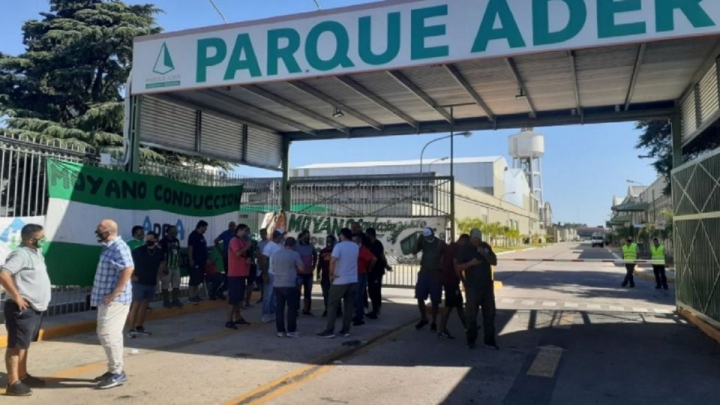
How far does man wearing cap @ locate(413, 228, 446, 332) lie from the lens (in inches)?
389

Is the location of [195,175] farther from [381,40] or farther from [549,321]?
[549,321]

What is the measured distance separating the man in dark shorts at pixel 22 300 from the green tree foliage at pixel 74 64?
64.0 ft

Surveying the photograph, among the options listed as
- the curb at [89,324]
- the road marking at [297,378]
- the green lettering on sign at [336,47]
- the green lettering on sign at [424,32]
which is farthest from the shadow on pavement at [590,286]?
the green lettering on sign at [336,47]

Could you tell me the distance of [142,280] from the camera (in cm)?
884

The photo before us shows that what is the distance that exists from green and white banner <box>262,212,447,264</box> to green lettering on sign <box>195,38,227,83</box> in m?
6.02

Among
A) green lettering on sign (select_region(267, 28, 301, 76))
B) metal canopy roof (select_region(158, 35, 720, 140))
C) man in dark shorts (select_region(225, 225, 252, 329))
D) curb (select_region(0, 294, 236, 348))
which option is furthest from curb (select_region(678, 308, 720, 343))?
curb (select_region(0, 294, 236, 348))

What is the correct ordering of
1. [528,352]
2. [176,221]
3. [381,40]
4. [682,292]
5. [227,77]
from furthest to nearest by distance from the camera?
[176,221], [682,292], [227,77], [381,40], [528,352]

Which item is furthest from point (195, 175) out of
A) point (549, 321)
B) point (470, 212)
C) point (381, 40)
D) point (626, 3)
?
point (470, 212)

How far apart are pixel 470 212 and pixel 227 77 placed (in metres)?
49.3

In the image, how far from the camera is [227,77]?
10.1 metres

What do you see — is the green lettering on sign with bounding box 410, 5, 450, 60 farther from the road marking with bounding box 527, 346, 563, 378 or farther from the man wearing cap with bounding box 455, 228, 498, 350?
the road marking with bounding box 527, 346, 563, 378

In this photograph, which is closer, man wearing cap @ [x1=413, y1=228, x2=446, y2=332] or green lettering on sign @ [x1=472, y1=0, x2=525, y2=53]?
green lettering on sign @ [x1=472, y1=0, x2=525, y2=53]

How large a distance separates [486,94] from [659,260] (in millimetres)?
11151

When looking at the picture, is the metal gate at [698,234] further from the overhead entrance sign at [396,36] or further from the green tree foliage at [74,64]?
the green tree foliage at [74,64]
